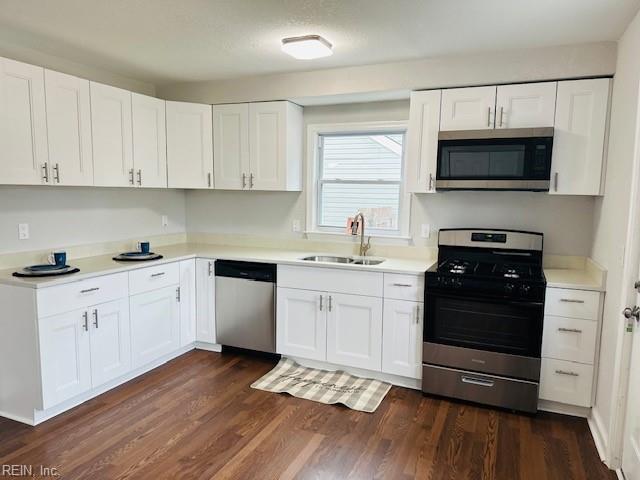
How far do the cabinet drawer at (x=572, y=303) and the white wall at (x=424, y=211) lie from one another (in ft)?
2.04

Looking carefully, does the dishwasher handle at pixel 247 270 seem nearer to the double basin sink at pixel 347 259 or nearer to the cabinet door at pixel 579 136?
the double basin sink at pixel 347 259

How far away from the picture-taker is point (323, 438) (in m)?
2.55

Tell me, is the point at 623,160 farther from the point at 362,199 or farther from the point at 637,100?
the point at 362,199

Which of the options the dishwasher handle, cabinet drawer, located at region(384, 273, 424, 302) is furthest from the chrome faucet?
the dishwasher handle

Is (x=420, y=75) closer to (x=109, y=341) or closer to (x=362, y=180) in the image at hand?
(x=362, y=180)

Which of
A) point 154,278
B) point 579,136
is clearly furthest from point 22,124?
point 579,136

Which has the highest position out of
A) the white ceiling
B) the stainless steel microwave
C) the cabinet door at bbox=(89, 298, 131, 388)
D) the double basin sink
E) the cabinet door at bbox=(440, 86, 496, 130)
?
the white ceiling

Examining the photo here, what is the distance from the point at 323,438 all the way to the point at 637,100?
2445 millimetres

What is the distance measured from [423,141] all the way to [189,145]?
80.2 inches

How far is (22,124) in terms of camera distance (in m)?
2.70

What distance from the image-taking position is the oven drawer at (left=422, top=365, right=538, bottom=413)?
2803 millimetres

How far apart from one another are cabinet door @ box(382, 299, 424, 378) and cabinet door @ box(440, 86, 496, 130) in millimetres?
1326

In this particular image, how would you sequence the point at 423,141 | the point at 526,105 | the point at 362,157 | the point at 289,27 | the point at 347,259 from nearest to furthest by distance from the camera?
the point at 289,27 < the point at 526,105 < the point at 423,141 < the point at 347,259 < the point at 362,157

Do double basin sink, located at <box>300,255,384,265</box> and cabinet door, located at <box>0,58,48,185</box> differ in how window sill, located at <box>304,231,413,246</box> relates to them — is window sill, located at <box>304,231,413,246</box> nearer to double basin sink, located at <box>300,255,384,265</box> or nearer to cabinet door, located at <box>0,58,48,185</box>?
double basin sink, located at <box>300,255,384,265</box>
